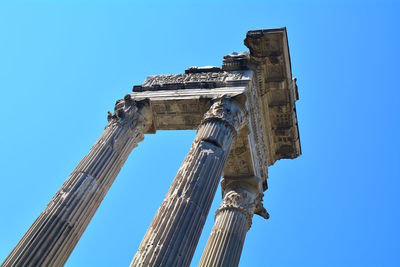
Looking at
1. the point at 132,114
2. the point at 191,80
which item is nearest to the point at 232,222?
the point at 132,114

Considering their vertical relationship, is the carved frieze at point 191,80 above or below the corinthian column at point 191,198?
above

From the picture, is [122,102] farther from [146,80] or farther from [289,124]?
[289,124]

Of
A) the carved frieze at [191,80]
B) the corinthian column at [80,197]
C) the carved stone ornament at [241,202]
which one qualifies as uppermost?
the carved frieze at [191,80]

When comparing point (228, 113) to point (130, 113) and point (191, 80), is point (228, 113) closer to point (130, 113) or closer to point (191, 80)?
point (191, 80)

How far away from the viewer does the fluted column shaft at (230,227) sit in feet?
54.9

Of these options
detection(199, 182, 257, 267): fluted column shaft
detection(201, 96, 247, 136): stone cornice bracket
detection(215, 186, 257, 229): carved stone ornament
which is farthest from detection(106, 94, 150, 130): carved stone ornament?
detection(199, 182, 257, 267): fluted column shaft

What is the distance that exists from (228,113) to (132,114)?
4210 mm

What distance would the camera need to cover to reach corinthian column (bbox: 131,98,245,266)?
1167cm

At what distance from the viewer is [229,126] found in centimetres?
1641

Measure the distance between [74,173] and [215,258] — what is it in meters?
6.02

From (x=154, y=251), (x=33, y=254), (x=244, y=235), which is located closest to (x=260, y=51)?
(x=244, y=235)

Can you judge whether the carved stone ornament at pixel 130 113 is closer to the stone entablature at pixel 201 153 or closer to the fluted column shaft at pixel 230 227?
the stone entablature at pixel 201 153

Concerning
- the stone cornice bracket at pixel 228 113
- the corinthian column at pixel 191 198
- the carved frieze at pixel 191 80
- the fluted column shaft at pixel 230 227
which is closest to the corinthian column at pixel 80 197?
the carved frieze at pixel 191 80

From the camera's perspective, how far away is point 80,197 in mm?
14586
